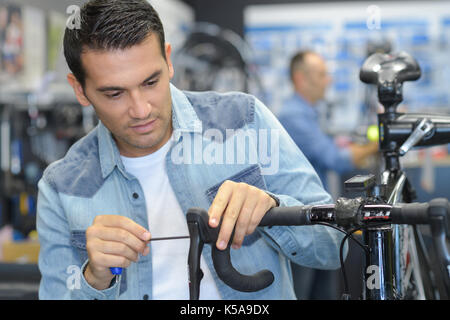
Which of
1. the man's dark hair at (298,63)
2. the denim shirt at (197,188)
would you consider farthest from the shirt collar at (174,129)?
the man's dark hair at (298,63)

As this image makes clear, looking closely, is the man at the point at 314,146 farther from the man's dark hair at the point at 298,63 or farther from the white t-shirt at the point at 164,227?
the white t-shirt at the point at 164,227

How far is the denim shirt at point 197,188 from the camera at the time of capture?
754 mm

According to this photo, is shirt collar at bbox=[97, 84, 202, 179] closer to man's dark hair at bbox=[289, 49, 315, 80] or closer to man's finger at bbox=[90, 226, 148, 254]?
man's finger at bbox=[90, 226, 148, 254]

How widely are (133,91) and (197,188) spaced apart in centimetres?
17

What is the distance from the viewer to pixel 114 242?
682 millimetres

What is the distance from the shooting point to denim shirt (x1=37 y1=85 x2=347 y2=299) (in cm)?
75

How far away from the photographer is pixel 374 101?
0.95 meters

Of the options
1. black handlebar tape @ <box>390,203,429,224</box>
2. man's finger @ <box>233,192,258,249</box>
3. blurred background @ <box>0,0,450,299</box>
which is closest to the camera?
black handlebar tape @ <box>390,203,429,224</box>

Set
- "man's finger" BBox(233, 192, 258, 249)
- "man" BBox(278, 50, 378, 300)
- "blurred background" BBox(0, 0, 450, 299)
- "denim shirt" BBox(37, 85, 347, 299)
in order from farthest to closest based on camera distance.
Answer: "blurred background" BBox(0, 0, 450, 299) < "man" BBox(278, 50, 378, 300) < "denim shirt" BBox(37, 85, 347, 299) < "man's finger" BBox(233, 192, 258, 249)

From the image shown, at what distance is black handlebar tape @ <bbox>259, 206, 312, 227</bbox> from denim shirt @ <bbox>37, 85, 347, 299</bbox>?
8 cm

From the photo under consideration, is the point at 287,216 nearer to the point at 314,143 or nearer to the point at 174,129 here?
the point at 174,129
